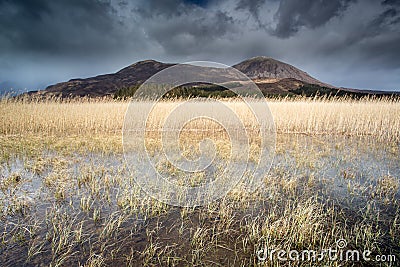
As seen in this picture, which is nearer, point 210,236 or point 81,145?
point 210,236

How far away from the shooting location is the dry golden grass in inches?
350

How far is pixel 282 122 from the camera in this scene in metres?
10.2

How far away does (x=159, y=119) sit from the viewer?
33.5 ft

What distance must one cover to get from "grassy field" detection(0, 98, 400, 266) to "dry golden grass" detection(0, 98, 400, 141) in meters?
3.16

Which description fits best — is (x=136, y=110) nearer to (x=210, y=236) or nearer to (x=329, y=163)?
(x=329, y=163)

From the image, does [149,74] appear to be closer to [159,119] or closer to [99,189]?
[159,119]

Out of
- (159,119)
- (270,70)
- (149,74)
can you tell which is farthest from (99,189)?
(270,70)

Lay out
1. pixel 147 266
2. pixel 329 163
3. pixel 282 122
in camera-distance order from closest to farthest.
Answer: pixel 147 266 → pixel 329 163 → pixel 282 122

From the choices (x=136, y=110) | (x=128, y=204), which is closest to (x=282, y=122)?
(x=136, y=110)

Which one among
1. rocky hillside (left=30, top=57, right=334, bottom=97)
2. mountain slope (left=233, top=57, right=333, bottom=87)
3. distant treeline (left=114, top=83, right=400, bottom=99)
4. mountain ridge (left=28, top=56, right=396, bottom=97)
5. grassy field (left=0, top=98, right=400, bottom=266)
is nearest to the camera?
grassy field (left=0, top=98, right=400, bottom=266)

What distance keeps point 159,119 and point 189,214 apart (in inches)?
301

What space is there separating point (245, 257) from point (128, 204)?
1.68 m

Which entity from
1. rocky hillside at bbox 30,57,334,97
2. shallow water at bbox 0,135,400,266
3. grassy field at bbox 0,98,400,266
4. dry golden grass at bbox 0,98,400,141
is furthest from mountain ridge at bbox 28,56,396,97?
grassy field at bbox 0,98,400,266

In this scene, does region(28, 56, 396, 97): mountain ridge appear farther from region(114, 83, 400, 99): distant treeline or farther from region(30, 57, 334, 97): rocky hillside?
region(114, 83, 400, 99): distant treeline
